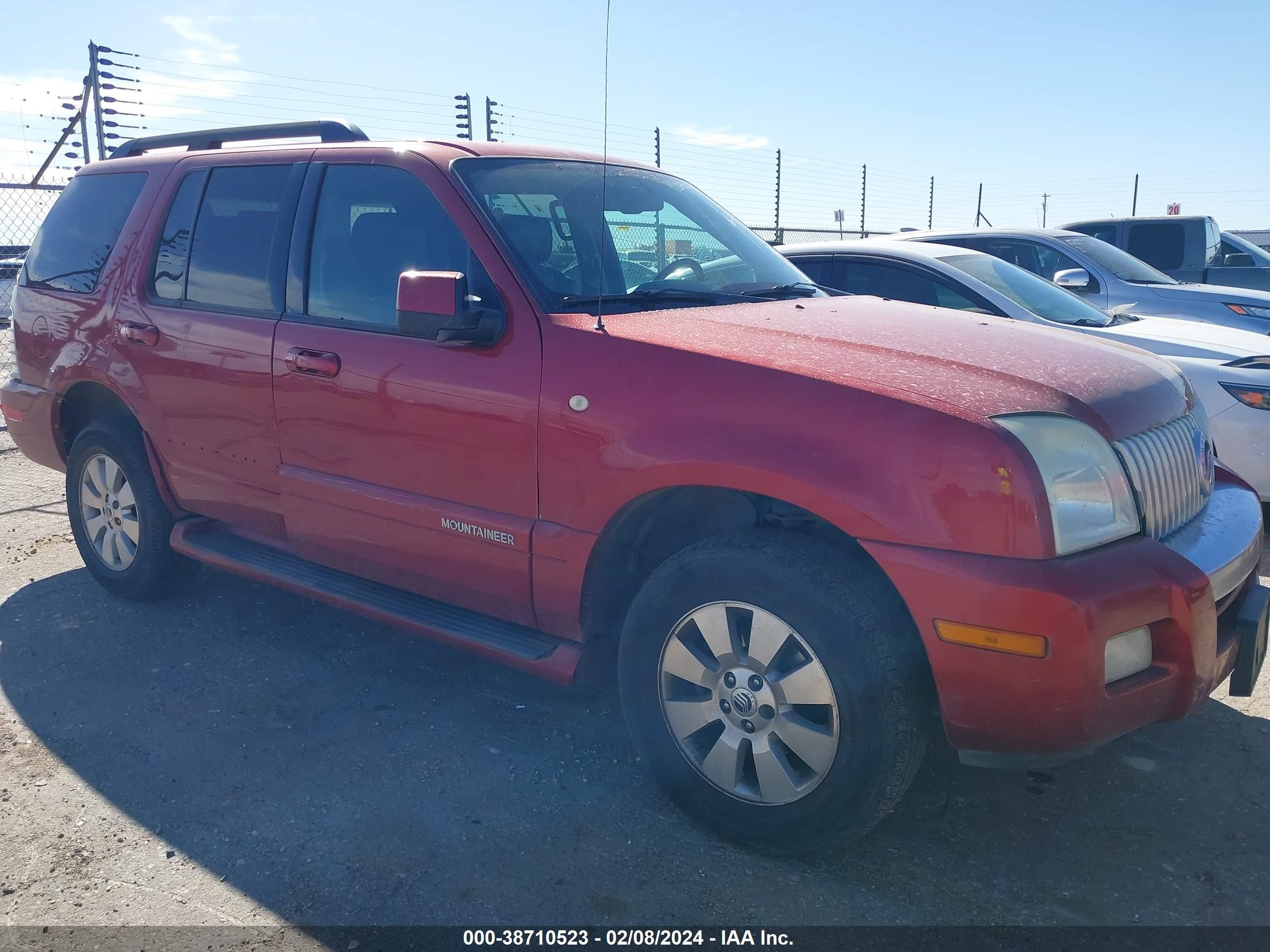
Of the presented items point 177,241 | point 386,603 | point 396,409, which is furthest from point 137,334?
point 386,603

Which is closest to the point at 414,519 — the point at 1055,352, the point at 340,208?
the point at 340,208

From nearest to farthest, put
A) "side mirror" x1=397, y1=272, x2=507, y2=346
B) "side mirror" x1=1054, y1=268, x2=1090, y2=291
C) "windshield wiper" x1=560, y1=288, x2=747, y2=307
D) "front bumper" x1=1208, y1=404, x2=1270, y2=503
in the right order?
"side mirror" x1=397, y1=272, x2=507, y2=346
"windshield wiper" x1=560, y1=288, x2=747, y2=307
"front bumper" x1=1208, y1=404, x2=1270, y2=503
"side mirror" x1=1054, y1=268, x2=1090, y2=291

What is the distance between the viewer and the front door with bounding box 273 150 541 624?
308cm

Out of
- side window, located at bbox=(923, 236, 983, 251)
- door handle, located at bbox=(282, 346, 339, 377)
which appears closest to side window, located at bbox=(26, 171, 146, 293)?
door handle, located at bbox=(282, 346, 339, 377)

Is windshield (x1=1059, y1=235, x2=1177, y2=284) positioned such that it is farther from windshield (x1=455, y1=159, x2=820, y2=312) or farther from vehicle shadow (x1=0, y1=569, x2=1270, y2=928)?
vehicle shadow (x1=0, y1=569, x2=1270, y2=928)

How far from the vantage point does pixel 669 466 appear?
2.69m

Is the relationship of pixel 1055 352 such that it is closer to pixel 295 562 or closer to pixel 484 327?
pixel 484 327

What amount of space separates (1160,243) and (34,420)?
11256 mm

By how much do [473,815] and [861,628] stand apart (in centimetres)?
129

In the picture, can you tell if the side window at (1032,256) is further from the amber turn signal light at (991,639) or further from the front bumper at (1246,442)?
the amber turn signal light at (991,639)

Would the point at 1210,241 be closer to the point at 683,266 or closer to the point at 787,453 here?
the point at 683,266

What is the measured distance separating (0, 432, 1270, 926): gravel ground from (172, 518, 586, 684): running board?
0.37 meters

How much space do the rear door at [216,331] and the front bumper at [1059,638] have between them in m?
2.49

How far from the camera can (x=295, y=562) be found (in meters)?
3.95
